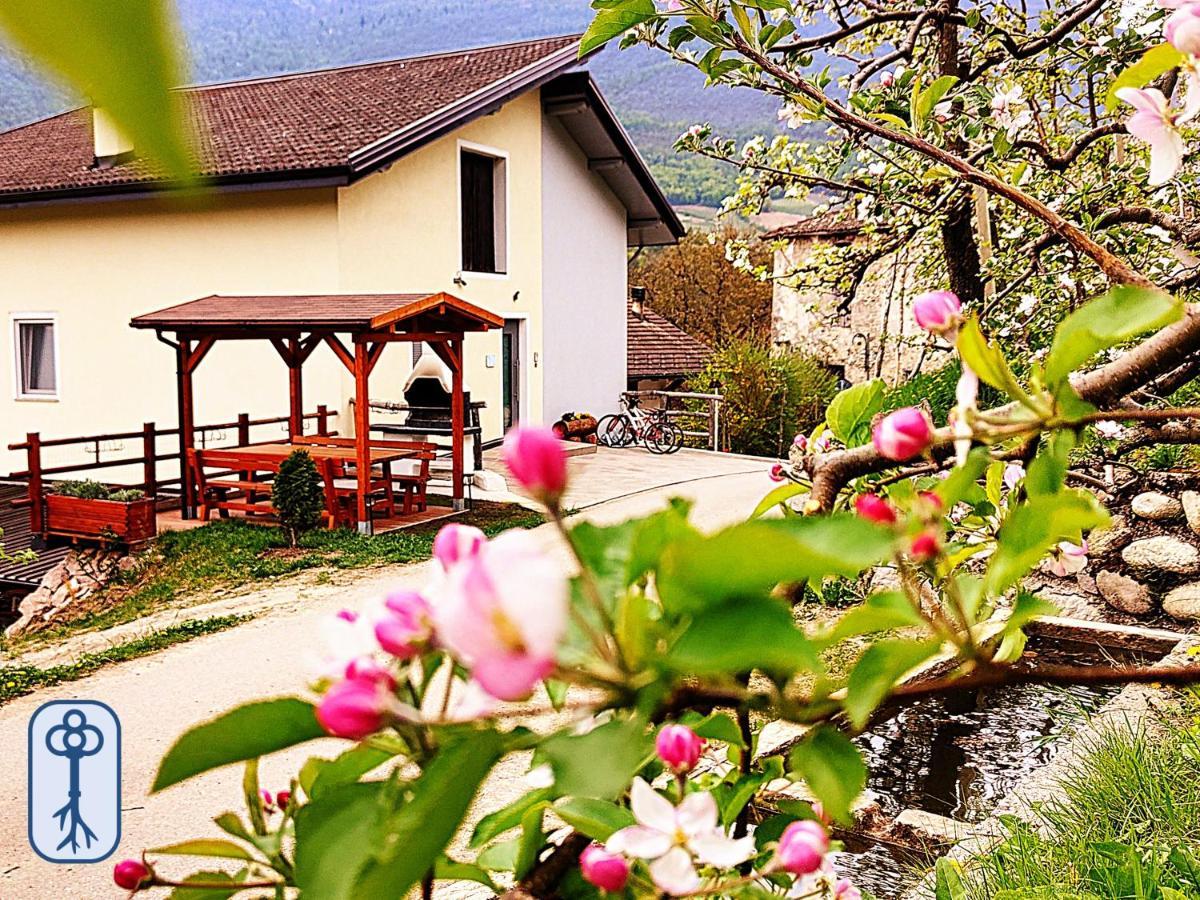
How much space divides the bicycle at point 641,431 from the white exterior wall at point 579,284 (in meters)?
0.54

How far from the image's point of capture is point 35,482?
971 centimetres

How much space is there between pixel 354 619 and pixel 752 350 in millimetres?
16044

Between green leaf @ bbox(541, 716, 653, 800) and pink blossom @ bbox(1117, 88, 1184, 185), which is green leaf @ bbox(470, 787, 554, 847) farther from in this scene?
pink blossom @ bbox(1117, 88, 1184, 185)

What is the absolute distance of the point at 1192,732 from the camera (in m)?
3.22

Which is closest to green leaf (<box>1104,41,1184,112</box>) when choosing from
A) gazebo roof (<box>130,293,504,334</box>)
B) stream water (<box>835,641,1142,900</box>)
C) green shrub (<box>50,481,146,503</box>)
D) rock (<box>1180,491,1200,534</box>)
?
stream water (<box>835,641,1142,900</box>)

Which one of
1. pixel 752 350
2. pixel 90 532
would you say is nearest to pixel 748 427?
pixel 752 350

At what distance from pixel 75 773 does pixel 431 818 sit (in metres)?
2.50

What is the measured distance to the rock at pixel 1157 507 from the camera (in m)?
6.04

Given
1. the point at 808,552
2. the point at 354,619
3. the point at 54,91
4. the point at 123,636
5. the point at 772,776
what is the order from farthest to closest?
the point at 123,636 → the point at 772,776 → the point at 354,619 → the point at 808,552 → the point at 54,91

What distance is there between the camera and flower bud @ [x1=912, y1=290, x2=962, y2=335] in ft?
2.14

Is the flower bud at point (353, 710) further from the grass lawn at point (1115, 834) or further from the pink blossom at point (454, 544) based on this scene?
the grass lawn at point (1115, 834)

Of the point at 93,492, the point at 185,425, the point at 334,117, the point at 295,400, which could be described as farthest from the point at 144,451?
the point at 334,117

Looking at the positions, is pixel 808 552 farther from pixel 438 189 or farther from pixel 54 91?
pixel 438 189

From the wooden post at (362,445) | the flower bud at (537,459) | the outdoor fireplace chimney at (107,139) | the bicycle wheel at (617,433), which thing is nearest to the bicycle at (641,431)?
the bicycle wheel at (617,433)
